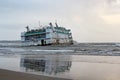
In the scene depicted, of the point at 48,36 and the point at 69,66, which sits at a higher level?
the point at 48,36

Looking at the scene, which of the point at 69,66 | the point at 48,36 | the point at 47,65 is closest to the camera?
the point at 69,66

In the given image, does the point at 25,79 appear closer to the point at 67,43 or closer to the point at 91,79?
the point at 91,79

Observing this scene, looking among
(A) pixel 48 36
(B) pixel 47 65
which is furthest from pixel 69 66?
(A) pixel 48 36

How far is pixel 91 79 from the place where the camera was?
34.6ft

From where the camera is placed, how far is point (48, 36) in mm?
70062

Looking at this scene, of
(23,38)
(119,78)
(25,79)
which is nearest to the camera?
(25,79)

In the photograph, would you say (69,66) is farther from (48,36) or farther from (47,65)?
(48,36)

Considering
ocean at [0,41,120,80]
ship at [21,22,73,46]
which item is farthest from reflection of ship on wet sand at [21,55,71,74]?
ship at [21,22,73,46]

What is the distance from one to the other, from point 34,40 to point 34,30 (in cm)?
345

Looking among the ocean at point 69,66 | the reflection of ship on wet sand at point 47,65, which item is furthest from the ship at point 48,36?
the reflection of ship on wet sand at point 47,65

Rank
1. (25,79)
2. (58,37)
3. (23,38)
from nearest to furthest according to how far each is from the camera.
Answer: (25,79)
(58,37)
(23,38)

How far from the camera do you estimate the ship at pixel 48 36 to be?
231 feet

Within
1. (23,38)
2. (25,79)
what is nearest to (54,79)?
(25,79)

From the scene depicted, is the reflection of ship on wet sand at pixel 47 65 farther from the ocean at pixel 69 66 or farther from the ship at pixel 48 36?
the ship at pixel 48 36
